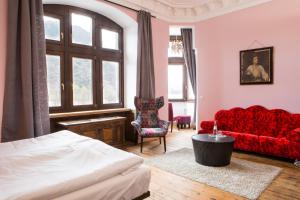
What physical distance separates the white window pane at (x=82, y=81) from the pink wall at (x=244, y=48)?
2.78m

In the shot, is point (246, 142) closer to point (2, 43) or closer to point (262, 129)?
point (262, 129)

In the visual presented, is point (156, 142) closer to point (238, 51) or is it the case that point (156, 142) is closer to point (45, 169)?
point (238, 51)

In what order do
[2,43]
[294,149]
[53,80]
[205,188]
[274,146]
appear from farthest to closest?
[53,80], [274,146], [294,149], [2,43], [205,188]

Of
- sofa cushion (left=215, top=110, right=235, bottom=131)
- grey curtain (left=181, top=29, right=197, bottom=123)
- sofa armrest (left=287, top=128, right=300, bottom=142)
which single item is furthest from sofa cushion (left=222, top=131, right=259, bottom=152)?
grey curtain (left=181, top=29, right=197, bottom=123)

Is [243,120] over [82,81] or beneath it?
beneath

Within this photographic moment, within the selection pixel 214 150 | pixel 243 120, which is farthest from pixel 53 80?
pixel 243 120

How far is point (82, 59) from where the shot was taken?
4.25m

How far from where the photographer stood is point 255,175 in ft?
9.59

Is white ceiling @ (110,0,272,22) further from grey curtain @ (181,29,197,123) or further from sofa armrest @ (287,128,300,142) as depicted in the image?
sofa armrest @ (287,128,300,142)

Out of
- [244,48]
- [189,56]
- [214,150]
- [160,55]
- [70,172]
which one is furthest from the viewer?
[189,56]

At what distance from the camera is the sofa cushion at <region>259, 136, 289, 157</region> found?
3.43 metres

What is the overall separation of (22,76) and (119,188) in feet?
7.62

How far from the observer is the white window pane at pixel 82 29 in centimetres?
414

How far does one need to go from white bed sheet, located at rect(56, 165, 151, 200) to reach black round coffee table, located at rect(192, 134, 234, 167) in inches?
64.9
